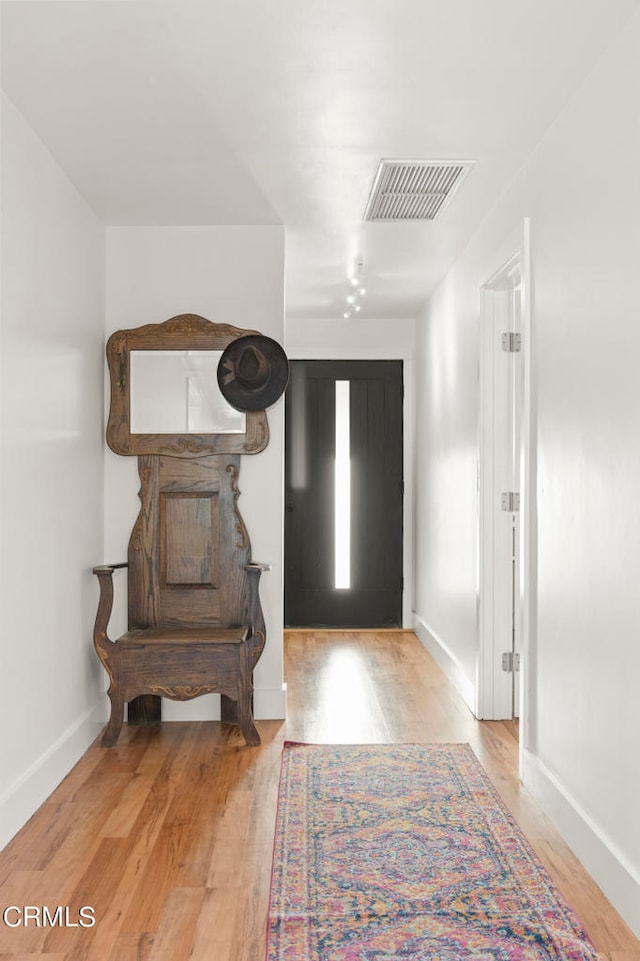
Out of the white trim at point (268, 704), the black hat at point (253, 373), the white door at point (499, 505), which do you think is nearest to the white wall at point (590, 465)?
the white door at point (499, 505)

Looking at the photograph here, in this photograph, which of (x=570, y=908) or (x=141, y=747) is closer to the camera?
(x=570, y=908)

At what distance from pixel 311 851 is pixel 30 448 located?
170 centimetres

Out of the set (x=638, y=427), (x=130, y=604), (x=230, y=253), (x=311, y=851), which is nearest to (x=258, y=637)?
(x=130, y=604)

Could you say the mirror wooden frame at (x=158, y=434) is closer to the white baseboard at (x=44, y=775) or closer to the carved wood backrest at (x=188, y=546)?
the carved wood backrest at (x=188, y=546)

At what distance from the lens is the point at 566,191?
9.73ft

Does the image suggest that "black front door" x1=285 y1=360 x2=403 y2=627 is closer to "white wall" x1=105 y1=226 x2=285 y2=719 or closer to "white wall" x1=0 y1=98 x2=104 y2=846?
"white wall" x1=105 y1=226 x2=285 y2=719

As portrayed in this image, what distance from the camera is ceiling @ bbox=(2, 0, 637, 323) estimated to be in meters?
2.42

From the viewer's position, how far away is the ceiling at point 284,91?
2420mm

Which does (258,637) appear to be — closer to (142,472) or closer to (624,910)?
(142,472)

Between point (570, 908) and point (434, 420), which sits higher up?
point (434, 420)

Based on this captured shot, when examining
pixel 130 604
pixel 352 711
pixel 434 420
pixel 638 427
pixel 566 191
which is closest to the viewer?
pixel 638 427

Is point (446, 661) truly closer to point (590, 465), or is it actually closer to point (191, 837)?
point (191, 837)

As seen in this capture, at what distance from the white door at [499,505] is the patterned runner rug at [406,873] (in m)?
0.75

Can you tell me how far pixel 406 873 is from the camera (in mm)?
2613
